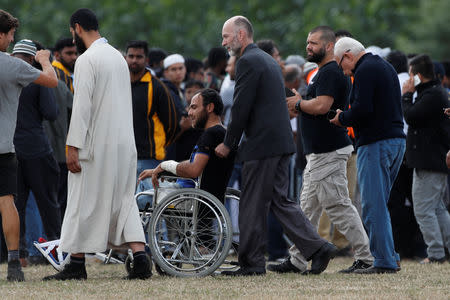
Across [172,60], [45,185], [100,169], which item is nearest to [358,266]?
[100,169]

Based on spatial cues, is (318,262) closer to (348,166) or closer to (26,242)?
(348,166)

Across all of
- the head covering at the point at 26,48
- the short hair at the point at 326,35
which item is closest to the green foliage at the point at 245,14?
the head covering at the point at 26,48

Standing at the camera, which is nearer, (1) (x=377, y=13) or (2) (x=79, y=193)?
(2) (x=79, y=193)

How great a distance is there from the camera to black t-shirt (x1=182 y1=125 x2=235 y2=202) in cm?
908

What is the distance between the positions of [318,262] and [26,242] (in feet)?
12.9

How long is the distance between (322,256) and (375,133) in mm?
1195

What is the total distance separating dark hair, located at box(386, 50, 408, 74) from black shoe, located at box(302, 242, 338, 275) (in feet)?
14.6

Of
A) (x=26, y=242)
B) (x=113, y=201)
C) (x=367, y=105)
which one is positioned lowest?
(x=26, y=242)

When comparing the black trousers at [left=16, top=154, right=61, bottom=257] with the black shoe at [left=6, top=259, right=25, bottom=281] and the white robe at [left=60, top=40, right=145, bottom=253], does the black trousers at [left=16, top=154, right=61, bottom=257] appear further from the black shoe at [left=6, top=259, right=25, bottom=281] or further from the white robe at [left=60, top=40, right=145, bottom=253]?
the white robe at [left=60, top=40, right=145, bottom=253]

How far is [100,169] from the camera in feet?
28.3

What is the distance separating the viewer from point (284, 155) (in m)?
9.09

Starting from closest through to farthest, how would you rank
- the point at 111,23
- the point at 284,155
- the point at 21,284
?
the point at 21,284
the point at 284,155
the point at 111,23

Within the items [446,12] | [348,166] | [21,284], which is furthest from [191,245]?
[446,12]

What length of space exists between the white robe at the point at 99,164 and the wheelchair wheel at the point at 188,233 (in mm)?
344
